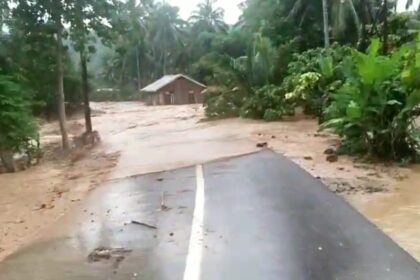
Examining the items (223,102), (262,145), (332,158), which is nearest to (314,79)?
(262,145)

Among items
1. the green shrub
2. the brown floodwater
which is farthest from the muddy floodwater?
the green shrub

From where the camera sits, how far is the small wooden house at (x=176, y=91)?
222 ft

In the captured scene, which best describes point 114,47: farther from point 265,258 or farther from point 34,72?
point 265,258

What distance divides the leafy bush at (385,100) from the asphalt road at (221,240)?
250 cm

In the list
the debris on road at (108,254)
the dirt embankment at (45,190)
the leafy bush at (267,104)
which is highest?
the leafy bush at (267,104)

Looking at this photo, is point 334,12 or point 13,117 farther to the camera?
point 334,12

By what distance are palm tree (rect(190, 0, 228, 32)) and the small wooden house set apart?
46.3ft

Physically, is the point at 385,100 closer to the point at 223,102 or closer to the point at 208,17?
the point at 223,102

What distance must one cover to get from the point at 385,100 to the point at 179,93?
5716cm

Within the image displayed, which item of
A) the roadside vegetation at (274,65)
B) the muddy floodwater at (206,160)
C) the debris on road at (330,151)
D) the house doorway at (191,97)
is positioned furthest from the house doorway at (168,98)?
the debris on road at (330,151)

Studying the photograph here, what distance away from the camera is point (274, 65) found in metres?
29.1

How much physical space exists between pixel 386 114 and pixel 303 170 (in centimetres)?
220

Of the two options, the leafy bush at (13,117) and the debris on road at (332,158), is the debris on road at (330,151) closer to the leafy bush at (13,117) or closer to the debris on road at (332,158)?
the debris on road at (332,158)

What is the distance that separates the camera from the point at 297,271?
5223mm
